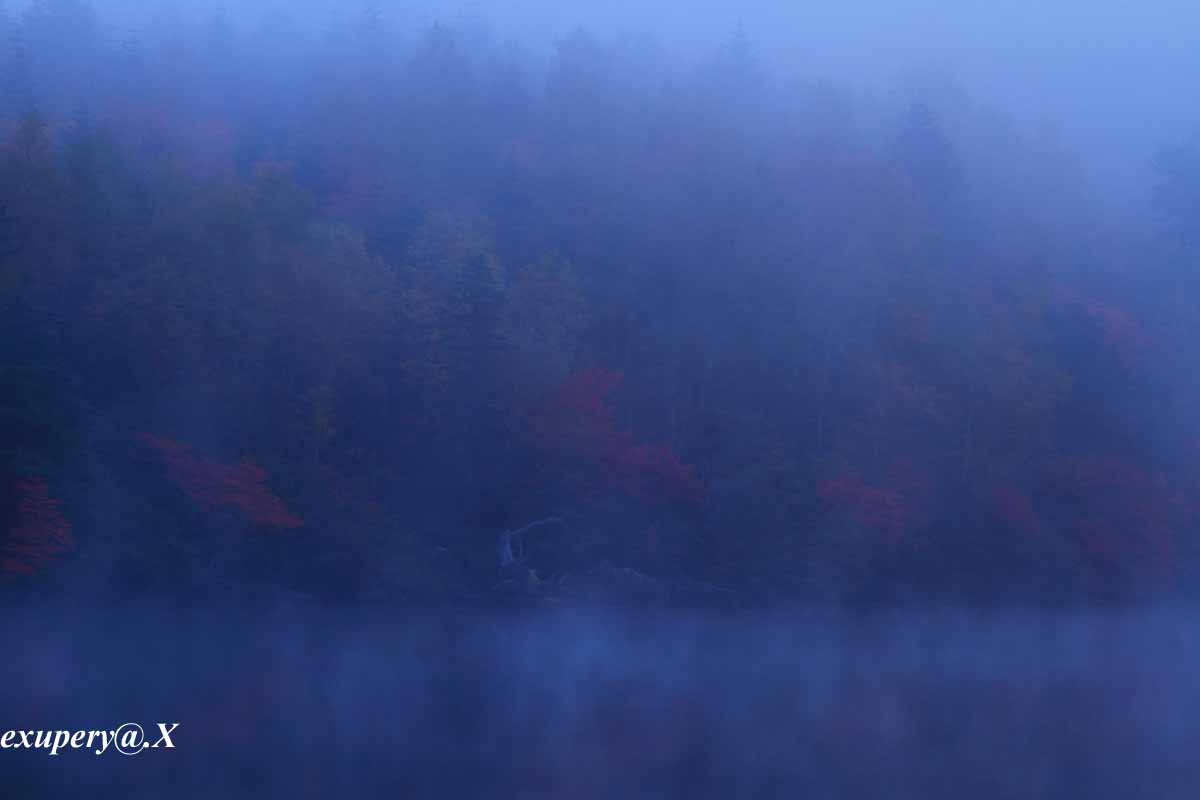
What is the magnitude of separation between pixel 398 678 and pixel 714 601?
4719 millimetres

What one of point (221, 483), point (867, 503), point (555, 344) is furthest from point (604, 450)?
point (221, 483)

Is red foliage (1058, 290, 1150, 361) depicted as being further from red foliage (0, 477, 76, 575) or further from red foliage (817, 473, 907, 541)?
red foliage (0, 477, 76, 575)

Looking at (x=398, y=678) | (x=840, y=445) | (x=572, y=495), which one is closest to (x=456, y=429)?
(x=572, y=495)

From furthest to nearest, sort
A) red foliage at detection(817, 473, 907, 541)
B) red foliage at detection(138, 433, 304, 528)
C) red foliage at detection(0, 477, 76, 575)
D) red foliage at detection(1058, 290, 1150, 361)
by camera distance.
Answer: red foliage at detection(1058, 290, 1150, 361)
red foliage at detection(817, 473, 907, 541)
red foliage at detection(138, 433, 304, 528)
red foliage at detection(0, 477, 76, 575)

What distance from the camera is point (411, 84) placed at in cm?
2331

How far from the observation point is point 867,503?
17.4 meters

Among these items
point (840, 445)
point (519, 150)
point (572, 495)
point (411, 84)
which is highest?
point (411, 84)

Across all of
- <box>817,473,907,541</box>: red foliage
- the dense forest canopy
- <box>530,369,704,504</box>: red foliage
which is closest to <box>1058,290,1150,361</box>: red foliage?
the dense forest canopy

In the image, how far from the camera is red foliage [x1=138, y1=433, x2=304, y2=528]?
14375 mm

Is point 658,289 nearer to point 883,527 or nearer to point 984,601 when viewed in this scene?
point 883,527

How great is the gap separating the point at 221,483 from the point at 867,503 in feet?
29.9

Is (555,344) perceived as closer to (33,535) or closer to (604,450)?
(604,450)

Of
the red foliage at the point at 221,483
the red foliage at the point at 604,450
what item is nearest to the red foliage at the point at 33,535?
the red foliage at the point at 221,483

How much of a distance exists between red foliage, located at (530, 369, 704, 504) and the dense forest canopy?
5cm
